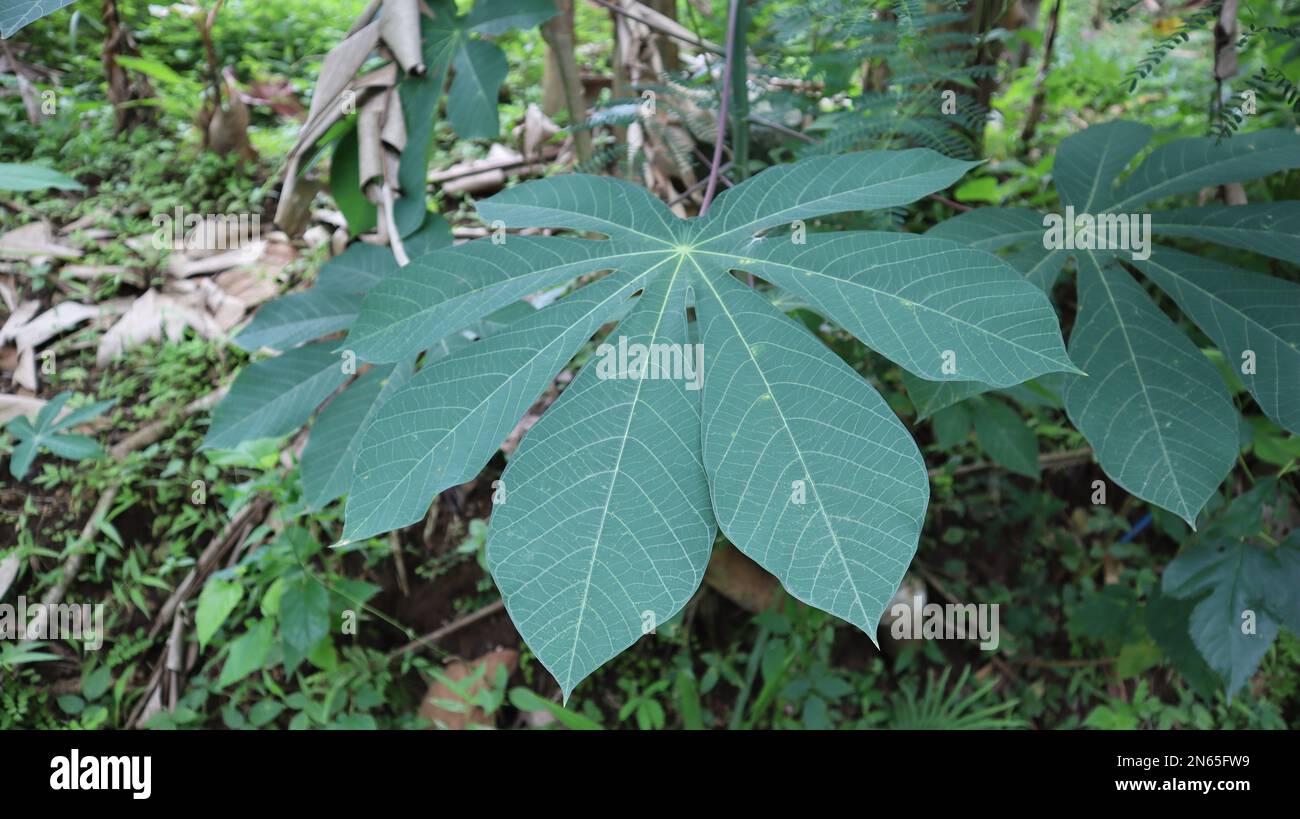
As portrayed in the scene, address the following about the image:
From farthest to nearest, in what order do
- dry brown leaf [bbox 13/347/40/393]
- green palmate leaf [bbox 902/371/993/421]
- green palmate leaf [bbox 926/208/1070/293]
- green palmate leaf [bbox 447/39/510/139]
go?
dry brown leaf [bbox 13/347/40/393]
green palmate leaf [bbox 447/39/510/139]
green palmate leaf [bbox 926/208/1070/293]
green palmate leaf [bbox 902/371/993/421]

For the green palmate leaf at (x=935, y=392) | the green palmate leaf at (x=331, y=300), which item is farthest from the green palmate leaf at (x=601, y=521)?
the green palmate leaf at (x=331, y=300)

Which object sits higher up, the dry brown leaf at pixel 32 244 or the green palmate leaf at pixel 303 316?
the green palmate leaf at pixel 303 316

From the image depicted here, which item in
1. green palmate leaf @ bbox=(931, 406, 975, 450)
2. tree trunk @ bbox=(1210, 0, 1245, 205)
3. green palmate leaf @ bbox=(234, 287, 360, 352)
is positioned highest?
tree trunk @ bbox=(1210, 0, 1245, 205)

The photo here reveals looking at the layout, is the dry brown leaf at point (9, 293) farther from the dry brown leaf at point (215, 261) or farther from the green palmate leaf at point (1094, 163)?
the green palmate leaf at point (1094, 163)

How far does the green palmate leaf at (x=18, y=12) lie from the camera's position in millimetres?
763

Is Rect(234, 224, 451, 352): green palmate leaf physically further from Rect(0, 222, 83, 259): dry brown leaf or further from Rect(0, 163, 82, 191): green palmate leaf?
Rect(0, 222, 83, 259): dry brown leaf

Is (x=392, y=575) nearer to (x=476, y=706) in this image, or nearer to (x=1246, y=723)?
(x=476, y=706)

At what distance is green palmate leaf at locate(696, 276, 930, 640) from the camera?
23.4 inches

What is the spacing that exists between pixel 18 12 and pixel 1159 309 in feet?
4.06

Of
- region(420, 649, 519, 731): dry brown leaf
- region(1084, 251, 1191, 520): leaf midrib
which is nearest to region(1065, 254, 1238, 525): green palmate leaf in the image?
region(1084, 251, 1191, 520): leaf midrib

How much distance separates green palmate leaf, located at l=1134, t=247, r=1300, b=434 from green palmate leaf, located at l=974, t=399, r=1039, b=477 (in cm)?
56

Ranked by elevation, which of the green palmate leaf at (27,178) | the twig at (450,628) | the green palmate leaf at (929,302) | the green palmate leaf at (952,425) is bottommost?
the twig at (450,628)

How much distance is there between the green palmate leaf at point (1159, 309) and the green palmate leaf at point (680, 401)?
0.22 m

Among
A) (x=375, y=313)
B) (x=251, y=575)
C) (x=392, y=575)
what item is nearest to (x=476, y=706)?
(x=392, y=575)
